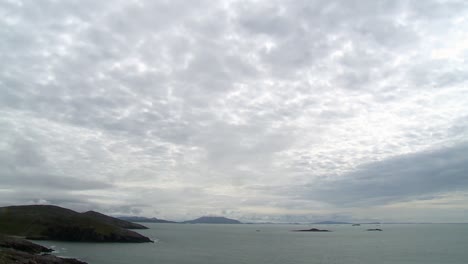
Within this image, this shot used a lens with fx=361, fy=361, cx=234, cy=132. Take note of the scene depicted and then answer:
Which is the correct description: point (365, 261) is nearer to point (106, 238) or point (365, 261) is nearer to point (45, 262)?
point (45, 262)

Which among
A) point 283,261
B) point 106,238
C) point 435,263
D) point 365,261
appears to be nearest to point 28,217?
point 106,238

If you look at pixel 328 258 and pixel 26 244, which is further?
pixel 328 258

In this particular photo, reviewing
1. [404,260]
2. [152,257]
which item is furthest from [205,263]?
[404,260]

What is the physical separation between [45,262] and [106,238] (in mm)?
95383

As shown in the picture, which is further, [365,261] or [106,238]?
[106,238]

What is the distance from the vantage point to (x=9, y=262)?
52.6 m

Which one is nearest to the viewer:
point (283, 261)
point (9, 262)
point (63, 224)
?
point (9, 262)

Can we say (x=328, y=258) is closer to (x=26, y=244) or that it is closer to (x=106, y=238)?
(x=26, y=244)

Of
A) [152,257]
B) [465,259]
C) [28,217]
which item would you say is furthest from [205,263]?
[28,217]

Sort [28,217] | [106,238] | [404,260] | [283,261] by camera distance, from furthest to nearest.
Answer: [28,217], [106,238], [404,260], [283,261]

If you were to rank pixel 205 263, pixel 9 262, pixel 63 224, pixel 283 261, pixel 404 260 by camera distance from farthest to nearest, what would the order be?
pixel 63 224 → pixel 404 260 → pixel 283 261 → pixel 205 263 → pixel 9 262

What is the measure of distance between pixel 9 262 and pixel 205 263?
1832 inches

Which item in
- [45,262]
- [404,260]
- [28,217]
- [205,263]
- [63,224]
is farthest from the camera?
[28,217]

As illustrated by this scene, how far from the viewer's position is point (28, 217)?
180m
